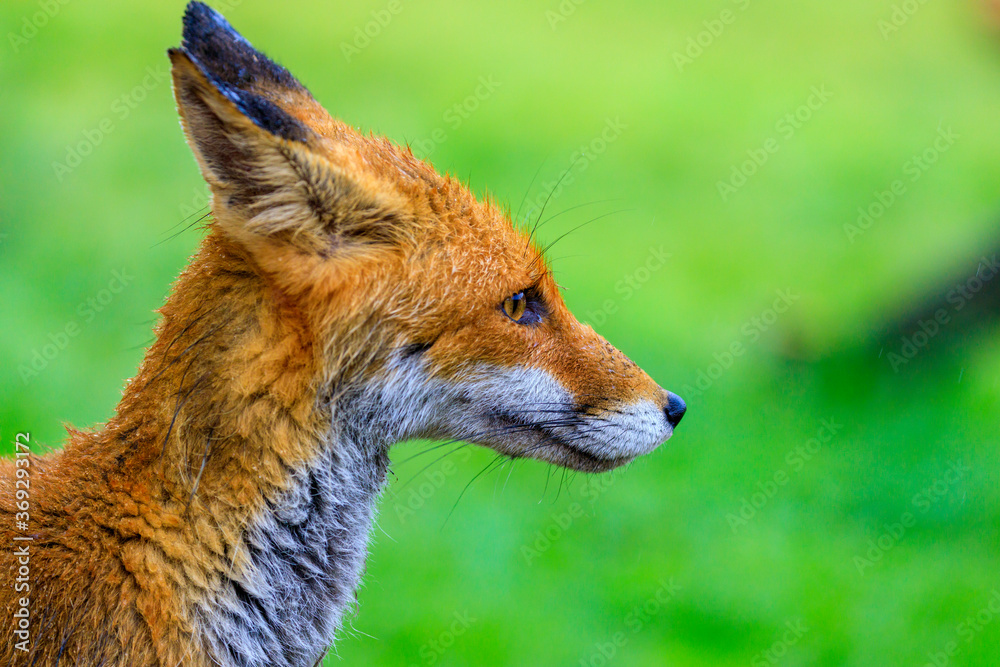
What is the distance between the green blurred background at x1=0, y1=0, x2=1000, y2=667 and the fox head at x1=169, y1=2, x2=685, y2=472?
3.36ft

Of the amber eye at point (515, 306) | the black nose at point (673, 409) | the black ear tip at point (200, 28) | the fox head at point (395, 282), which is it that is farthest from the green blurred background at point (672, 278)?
the black ear tip at point (200, 28)

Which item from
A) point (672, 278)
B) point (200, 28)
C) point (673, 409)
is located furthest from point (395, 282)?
point (672, 278)

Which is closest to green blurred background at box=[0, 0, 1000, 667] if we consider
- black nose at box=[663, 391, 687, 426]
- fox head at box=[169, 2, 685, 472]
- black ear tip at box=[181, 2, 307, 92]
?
fox head at box=[169, 2, 685, 472]

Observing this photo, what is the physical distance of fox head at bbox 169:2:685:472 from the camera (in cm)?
354

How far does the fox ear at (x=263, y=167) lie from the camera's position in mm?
3320

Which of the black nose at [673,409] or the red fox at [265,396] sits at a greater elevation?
→ the black nose at [673,409]

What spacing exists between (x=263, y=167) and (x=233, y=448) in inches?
42.7

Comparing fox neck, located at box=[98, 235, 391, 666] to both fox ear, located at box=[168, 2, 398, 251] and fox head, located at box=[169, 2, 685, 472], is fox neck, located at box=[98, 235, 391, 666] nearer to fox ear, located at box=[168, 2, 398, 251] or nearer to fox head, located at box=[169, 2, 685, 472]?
fox head, located at box=[169, 2, 685, 472]

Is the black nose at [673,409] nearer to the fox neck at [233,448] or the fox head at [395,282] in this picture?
the fox head at [395,282]

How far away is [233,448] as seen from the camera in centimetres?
362

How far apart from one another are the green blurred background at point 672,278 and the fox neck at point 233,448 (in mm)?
1217

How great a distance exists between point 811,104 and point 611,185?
178 inches

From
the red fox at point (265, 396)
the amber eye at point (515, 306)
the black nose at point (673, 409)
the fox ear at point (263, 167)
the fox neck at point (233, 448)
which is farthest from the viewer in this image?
the black nose at point (673, 409)

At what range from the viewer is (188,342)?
3.74 metres
